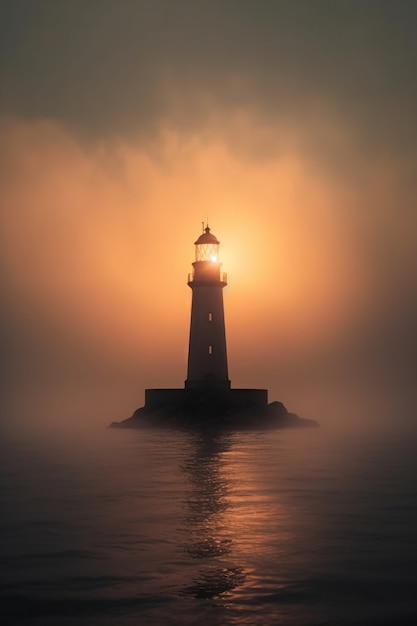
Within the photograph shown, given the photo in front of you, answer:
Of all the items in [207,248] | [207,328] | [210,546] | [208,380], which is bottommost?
[210,546]

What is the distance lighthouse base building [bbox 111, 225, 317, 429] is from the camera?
176ft

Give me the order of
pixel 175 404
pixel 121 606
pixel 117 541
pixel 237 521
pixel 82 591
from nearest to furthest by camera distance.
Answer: pixel 121 606, pixel 82 591, pixel 117 541, pixel 237 521, pixel 175 404

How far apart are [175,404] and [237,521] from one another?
3887 cm

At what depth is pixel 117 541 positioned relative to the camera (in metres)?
14.2

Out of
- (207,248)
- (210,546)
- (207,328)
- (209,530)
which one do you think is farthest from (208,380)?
(210,546)

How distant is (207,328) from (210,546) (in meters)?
41.1

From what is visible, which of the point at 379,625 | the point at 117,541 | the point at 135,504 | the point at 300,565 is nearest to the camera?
the point at 379,625

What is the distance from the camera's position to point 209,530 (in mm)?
15242

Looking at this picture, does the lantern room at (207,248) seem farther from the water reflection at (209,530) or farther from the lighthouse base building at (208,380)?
the water reflection at (209,530)

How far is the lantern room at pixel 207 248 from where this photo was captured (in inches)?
2200

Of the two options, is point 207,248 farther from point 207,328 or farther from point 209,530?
point 209,530

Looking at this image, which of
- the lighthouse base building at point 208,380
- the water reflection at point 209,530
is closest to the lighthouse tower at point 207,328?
the lighthouse base building at point 208,380

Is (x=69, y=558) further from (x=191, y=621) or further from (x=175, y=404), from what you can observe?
(x=175, y=404)

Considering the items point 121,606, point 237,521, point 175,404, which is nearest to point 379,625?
point 121,606
